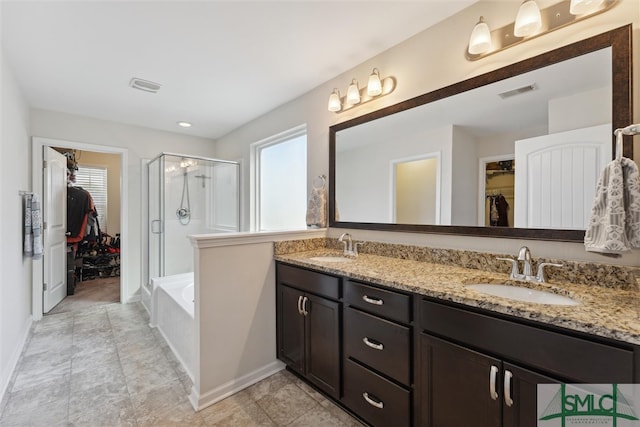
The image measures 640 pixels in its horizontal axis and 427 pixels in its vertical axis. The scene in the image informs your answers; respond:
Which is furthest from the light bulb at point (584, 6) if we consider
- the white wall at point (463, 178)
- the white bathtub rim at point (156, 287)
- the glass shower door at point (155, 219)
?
the glass shower door at point (155, 219)

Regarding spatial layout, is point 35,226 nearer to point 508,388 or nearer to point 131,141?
point 131,141

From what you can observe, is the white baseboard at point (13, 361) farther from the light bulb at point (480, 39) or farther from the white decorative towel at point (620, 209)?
the light bulb at point (480, 39)

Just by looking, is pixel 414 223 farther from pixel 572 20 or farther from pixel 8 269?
pixel 8 269

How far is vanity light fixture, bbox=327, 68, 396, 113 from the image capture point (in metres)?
1.95

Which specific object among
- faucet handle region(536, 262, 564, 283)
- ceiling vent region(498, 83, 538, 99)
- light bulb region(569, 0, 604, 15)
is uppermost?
light bulb region(569, 0, 604, 15)

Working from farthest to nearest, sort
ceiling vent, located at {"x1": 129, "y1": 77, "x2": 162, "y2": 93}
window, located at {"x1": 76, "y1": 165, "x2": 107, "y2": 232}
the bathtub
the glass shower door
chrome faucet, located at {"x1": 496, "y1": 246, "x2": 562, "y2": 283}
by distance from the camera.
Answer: window, located at {"x1": 76, "y1": 165, "x2": 107, "y2": 232}
the glass shower door
ceiling vent, located at {"x1": 129, "y1": 77, "x2": 162, "y2": 93}
the bathtub
chrome faucet, located at {"x1": 496, "y1": 246, "x2": 562, "y2": 283}

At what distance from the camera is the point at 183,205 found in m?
3.55

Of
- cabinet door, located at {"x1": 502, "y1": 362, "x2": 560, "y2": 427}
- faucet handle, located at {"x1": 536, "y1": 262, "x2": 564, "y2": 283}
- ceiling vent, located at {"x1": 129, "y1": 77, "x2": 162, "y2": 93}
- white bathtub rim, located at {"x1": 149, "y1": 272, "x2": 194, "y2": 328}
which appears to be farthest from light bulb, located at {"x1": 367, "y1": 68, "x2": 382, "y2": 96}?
white bathtub rim, located at {"x1": 149, "y1": 272, "x2": 194, "y2": 328}

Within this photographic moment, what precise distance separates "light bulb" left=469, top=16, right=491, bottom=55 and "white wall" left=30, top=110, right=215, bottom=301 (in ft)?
12.5

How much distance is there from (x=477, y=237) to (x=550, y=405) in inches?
33.2

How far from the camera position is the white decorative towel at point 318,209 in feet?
7.91

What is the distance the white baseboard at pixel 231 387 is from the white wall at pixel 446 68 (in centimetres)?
117

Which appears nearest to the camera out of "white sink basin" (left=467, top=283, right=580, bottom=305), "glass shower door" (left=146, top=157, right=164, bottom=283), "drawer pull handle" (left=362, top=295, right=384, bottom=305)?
"white sink basin" (left=467, top=283, right=580, bottom=305)

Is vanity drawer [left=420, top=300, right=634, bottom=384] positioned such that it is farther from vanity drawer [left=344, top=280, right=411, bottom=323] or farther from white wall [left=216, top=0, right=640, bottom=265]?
white wall [left=216, top=0, right=640, bottom=265]
